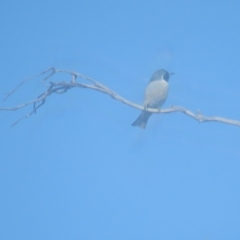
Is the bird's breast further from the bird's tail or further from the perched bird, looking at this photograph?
the bird's tail

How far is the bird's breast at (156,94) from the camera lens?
4.75m

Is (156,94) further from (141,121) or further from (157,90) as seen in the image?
(141,121)

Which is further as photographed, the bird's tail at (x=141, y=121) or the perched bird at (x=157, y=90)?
the perched bird at (x=157, y=90)

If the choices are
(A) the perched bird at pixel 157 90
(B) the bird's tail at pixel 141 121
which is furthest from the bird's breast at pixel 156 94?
(B) the bird's tail at pixel 141 121

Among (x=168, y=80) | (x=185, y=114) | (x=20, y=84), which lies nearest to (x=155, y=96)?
(x=168, y=80)

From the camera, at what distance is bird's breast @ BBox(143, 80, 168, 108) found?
4746mm

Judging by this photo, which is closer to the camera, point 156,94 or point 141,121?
point 141,121

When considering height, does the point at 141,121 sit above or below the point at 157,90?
below

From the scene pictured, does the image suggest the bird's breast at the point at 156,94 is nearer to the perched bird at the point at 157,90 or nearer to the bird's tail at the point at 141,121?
A: the perched bird at the point at 157,90

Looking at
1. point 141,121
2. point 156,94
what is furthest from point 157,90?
point 141,121

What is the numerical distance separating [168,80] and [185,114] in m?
1.78

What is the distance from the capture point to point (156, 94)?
4.75 meters

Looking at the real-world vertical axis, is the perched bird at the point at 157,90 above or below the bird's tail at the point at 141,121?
above

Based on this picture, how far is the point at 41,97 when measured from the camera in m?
3.12
